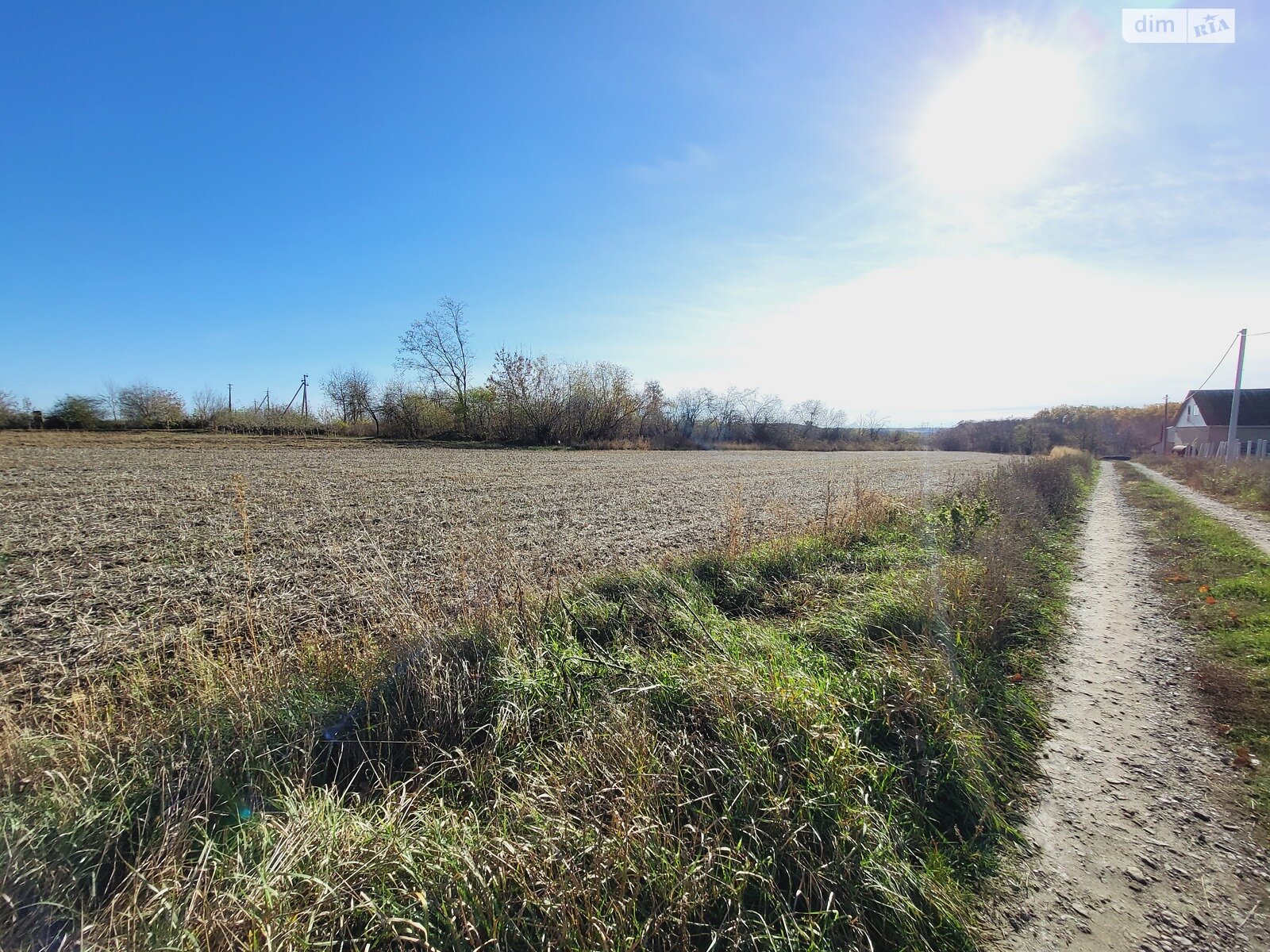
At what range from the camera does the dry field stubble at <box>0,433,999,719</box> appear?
501cm

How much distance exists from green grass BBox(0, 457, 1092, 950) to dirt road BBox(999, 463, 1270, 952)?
26 cm

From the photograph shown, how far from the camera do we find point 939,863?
2574 mm

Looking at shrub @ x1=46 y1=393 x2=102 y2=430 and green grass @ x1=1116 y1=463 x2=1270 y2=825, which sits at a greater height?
shrub @ x1=46 y1=393 x2=102 y2=430

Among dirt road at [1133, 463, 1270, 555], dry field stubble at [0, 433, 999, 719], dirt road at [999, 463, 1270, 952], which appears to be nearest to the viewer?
dirt road at [999, 463, 1270, 952]

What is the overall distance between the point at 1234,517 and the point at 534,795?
1846cm

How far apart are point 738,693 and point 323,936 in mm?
2258

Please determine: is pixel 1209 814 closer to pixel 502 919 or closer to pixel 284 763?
pixel 502 919

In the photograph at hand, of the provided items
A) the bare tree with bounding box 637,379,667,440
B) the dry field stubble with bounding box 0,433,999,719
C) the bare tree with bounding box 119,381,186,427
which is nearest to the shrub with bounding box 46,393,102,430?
the bare tree with bounding box 119,381,186,427

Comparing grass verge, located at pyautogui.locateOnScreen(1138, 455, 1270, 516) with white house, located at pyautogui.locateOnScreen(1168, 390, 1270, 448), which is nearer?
grass verge, located at pyautogui.locateOnScreen(1138, 455, 1270, 516)

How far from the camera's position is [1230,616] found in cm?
584

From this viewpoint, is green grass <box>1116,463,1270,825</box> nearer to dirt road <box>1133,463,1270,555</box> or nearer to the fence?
dirt road <box>1133,463,1270,555</box>

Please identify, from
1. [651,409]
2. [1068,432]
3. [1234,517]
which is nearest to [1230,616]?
[1234,517]

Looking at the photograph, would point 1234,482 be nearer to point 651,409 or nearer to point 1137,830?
point 1137,830

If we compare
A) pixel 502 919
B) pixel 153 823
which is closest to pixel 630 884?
pixel 502 919
